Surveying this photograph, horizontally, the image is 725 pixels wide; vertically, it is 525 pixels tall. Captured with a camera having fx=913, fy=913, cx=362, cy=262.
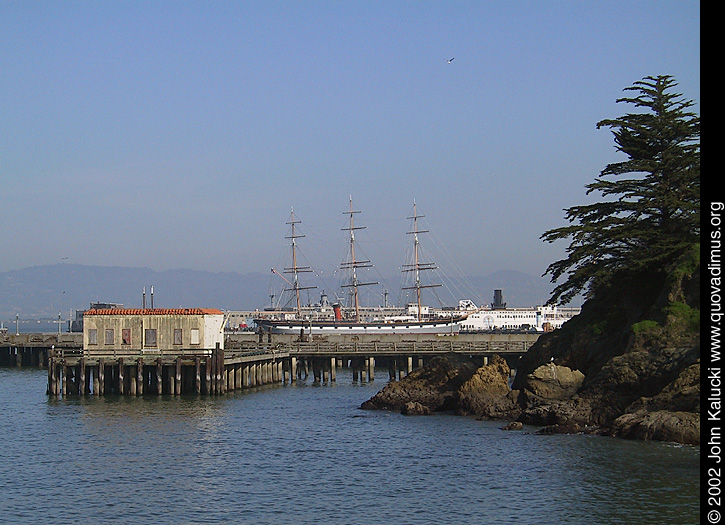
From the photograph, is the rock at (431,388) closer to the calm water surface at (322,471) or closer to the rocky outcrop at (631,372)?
the calm water surface at (322,471)

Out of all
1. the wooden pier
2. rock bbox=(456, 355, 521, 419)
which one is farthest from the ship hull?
rock bbox=(456, 355, 521, 419)

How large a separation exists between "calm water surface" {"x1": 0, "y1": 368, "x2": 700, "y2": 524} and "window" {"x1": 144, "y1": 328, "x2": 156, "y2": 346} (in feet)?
29.8

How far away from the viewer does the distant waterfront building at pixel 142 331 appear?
191 feet

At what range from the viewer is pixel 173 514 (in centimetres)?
2848

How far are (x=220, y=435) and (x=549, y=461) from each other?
613 inches

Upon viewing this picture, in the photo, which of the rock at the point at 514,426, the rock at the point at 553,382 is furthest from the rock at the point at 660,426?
the rock at the point at 553,382

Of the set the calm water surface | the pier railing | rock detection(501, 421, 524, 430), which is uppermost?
the pier railing

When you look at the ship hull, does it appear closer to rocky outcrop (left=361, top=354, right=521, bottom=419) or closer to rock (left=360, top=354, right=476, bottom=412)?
rock (left=360, top=354, right=476, bottom=412)

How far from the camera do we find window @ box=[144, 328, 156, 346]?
2295 inches

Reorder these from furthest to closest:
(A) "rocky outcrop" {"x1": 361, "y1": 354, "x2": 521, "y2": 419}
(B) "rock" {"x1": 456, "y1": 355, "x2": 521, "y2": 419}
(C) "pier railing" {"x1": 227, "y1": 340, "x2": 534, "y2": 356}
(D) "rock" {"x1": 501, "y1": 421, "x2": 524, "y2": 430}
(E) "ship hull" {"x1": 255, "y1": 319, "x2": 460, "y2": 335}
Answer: (E) "ship hull" {"x1": 255, "y1": 319, "x2": 460, "y2": 335}
(C) "pier railing" {"x1": 227, "y1": 340, "x2": 534, "y2": 356}
(A) "rocky outcrop" {"x1": 361, "y1": 354, "x2": 521, "y2": 419}
(B) "rock" {"x1": 456, "y1": 355, "x2": 521, "y2": 419}
(D) "rock" {"x1": 501, "y1": 421, "x2": 524, "y2": 430}

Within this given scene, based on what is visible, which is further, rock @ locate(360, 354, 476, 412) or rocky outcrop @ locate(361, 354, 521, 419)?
rock @ locate(360, 354, 476, 412)

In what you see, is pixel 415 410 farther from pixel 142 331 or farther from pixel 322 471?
pixel 142 331

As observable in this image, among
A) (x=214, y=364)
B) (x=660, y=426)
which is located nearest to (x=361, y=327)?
(x=214, y=364)
